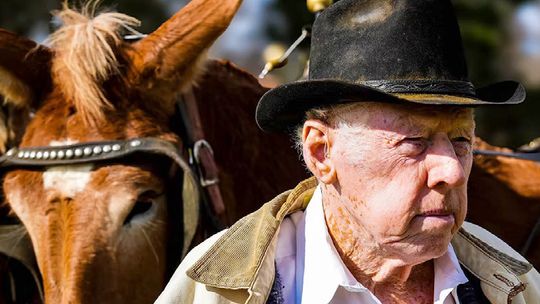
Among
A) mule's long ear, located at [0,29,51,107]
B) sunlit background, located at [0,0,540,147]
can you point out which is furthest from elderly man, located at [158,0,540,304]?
sunlit background, located at [0,0,540,147]

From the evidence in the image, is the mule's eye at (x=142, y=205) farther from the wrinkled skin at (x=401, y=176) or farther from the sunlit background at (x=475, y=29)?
the sunlit background at (x=475, y=29)

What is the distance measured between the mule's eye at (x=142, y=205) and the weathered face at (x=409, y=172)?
3.45ft

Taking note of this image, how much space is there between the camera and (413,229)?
233 centimetres

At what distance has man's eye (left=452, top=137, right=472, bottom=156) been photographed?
2393mm

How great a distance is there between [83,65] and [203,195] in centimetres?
67

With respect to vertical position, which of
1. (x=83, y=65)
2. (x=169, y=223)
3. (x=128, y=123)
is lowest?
(x=169, y=223)

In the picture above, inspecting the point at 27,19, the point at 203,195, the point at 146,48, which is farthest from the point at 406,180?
the point at 27,19

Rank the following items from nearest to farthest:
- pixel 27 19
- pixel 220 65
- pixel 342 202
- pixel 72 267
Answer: pixel 342 202
pixel 72 267
pixel 220 65
pixel 27 19

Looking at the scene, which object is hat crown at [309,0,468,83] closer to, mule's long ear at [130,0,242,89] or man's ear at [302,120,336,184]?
man's ear at [302,120,336,184]

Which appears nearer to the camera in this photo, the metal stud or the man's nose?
the man's nose

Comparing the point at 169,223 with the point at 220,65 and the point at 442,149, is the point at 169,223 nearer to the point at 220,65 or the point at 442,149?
the point at 220,65

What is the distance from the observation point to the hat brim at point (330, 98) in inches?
90.0

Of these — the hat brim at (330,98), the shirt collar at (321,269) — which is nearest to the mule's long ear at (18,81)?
the hat brim at (330,98)

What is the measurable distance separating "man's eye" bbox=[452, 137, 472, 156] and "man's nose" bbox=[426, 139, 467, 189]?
0.06 meters
